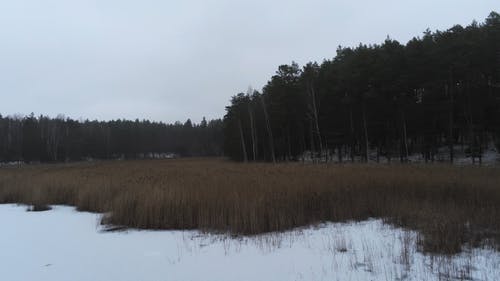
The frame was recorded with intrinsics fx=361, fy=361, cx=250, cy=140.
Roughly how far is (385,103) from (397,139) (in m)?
8.85

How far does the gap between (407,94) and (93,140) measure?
7059cm

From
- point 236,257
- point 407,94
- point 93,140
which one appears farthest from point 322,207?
point 93,140

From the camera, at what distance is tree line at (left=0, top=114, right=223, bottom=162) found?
232 ft

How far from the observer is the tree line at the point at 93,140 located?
2783 inches

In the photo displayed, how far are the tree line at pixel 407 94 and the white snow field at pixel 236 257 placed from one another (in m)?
24.3

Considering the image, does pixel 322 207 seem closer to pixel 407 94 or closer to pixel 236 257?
pixel 236 257

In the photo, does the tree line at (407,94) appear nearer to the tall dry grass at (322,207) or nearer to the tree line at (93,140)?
the tall dry grass at (322,207)

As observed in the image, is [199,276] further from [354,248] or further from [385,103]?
[385,103]

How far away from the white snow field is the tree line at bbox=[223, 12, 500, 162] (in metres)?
24.3

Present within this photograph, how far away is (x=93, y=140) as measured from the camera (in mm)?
82438

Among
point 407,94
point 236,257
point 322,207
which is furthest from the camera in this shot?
point 407,94

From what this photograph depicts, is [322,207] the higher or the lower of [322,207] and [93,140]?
the lower

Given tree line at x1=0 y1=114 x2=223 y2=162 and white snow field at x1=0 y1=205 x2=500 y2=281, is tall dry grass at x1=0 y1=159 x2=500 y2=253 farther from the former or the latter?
tree line at x1=0 y1=114 x2=223 y2=162

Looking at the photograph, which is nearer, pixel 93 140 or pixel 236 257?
pixel 236 257
